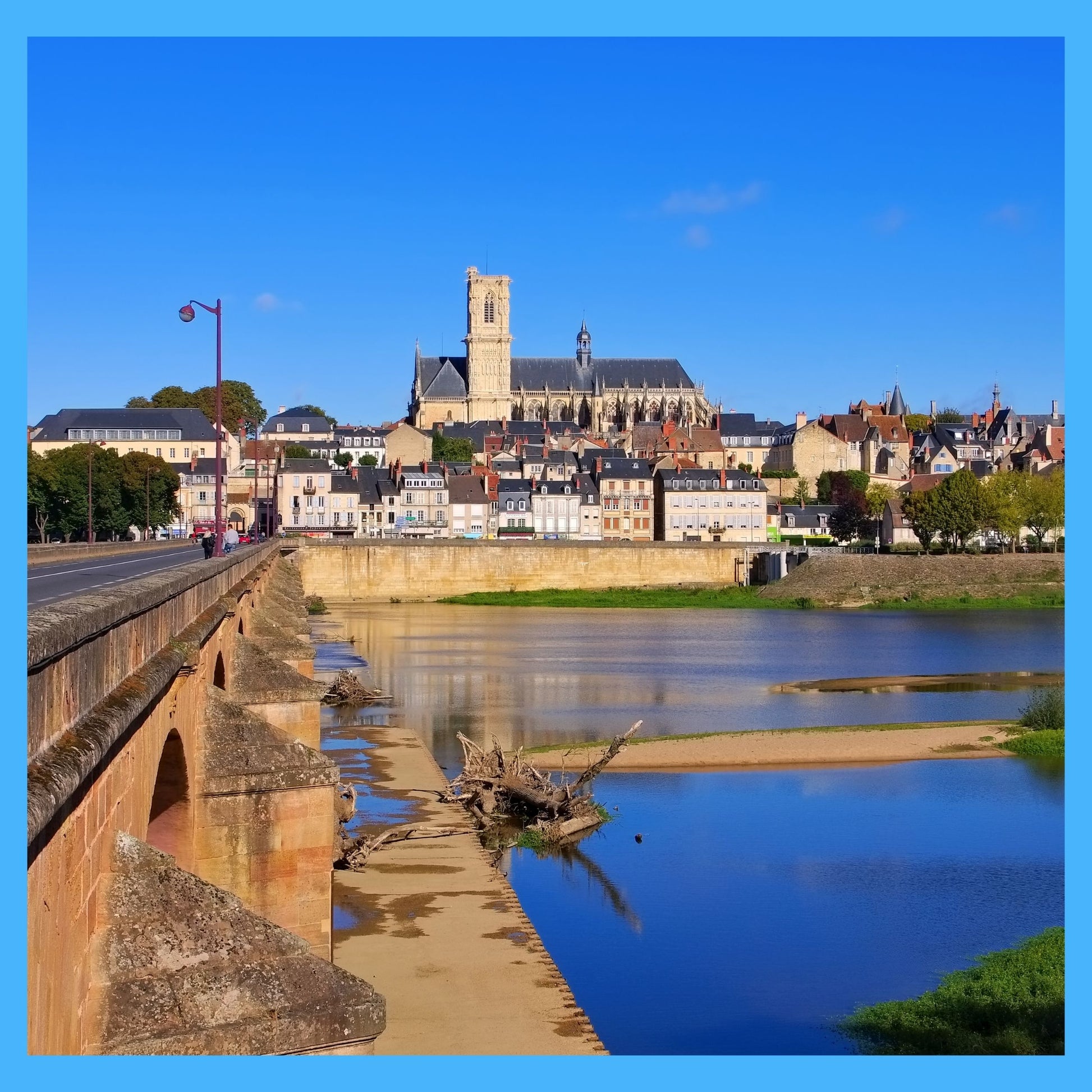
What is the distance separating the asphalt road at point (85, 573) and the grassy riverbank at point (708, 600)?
164 ft

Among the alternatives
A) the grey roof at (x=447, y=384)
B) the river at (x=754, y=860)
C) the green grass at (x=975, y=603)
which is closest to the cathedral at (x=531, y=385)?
the grey roof at (x=447, y=384)

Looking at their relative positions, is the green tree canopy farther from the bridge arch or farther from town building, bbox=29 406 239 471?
the bridge arch

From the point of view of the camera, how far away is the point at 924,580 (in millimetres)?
76812

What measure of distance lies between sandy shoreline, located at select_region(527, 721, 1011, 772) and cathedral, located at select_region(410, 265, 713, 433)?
125 metres

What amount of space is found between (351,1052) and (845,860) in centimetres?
1352

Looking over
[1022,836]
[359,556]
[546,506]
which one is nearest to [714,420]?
[546,506]

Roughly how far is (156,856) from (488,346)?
159 m

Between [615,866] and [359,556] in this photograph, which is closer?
[615,866]

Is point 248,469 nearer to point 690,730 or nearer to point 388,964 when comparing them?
point 690,730

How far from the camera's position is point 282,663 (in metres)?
17.3

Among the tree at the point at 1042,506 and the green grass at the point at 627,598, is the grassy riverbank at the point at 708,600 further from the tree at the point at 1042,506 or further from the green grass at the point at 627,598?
the tree at the point at 1042,506

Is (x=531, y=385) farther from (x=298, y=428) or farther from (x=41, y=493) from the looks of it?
(x=41, y=493)

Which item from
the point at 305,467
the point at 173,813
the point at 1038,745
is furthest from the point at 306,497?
the point at 173,813

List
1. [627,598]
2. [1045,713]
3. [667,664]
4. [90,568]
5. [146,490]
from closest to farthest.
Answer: [90,568] < [1045,713] < [667,664] < [146,490] < [627,598]
